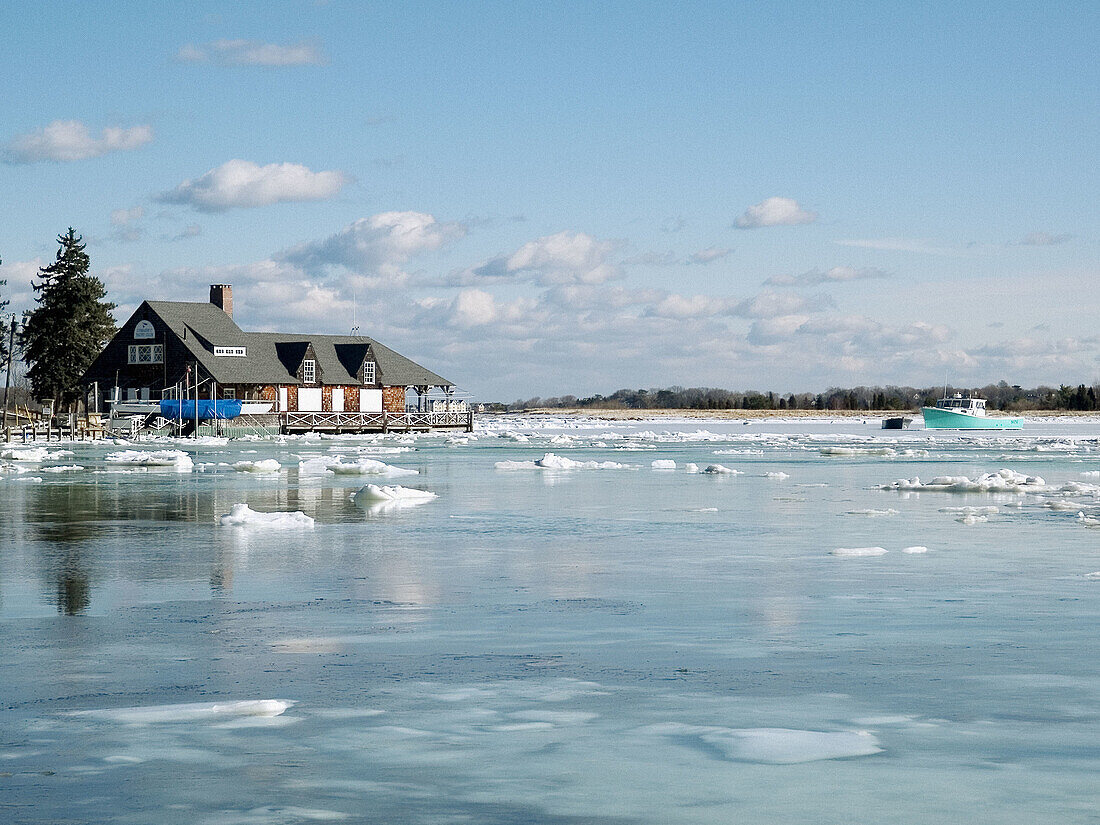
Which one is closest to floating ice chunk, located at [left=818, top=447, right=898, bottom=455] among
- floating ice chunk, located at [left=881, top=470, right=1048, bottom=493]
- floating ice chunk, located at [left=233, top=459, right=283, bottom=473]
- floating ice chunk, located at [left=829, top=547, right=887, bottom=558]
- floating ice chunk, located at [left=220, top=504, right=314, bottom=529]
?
floating ice chunk, located at [left=881, top=470, right=1048, bottom=493]

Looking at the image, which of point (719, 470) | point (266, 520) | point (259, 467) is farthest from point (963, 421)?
point (266, 520)

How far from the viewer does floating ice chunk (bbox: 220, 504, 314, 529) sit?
747 inches

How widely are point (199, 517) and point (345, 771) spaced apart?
50.4ft

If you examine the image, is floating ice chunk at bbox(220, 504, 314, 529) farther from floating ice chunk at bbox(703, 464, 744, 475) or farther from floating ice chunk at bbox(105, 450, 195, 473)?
floating ice chunk at bbox(105, 450, 195, 473)

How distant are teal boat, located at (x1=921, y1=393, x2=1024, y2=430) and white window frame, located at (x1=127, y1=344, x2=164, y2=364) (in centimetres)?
5860

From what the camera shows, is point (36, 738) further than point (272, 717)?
No

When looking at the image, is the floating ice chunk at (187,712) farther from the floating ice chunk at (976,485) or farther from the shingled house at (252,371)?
the shingled house at (252,371)

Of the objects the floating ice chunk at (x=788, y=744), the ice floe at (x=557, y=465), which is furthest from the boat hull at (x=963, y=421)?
the floating ice chunk at (x=788, y=744)

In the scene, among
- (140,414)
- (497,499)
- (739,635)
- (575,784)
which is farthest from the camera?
(140,414)

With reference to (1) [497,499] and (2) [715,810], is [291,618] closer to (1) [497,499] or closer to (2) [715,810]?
(2) [715,810]

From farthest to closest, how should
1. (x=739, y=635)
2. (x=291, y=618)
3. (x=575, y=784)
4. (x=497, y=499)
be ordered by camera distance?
1. (x=497, y=499)
2. (x=291, y=618)
3. (x=739, y=635)
4. (x=575, y=784)

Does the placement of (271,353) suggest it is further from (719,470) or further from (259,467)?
(719,470)

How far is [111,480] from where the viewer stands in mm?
31906

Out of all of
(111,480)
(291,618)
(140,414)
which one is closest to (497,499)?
(111,480)
